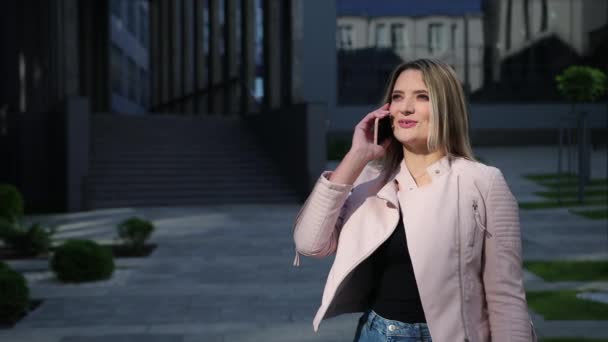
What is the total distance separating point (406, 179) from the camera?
113 inches

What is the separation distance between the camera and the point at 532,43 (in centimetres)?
4031

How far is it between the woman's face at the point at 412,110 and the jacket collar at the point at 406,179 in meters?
0.11

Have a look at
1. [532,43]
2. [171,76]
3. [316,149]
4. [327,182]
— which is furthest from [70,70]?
[532,43]

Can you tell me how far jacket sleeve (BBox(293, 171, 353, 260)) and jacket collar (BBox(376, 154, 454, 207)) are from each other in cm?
13

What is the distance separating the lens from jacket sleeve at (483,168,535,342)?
2605 millimetres

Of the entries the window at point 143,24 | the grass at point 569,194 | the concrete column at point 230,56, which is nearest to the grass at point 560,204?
the grass at point 569,194

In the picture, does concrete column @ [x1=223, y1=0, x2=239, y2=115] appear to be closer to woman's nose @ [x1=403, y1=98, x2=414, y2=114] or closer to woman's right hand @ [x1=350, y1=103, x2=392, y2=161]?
woman's right hand @ [x1=350, y1=103, x2=392, y2=161]

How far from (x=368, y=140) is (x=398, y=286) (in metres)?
0.57

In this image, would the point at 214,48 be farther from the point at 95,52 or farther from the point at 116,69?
the point at 116,69

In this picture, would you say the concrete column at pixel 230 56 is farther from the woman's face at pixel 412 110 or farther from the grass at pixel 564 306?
the woman's face at pixel 412 110

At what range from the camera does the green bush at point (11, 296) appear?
729 cm

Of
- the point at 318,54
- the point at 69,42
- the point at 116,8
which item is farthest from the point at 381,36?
the point at 69,42

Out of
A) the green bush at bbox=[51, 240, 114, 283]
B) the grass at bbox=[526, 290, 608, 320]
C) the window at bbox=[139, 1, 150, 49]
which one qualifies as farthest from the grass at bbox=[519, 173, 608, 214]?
the window at bbox=[139, 1, 150, 49]

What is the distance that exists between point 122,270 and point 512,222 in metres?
8.60
